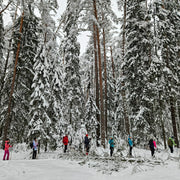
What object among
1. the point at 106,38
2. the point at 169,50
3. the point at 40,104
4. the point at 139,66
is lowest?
the point at 40,104

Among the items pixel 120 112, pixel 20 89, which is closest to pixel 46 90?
pixel 20 89

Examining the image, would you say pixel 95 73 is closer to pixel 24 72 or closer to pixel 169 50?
pixel 24 72

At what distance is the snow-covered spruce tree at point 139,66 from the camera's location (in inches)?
558

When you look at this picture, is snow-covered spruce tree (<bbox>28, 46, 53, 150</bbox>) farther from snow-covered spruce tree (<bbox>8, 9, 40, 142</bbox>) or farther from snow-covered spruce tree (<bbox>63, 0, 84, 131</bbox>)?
snow-covered spruce tree (<bbox>63, 0, 84, 131</bbox>)

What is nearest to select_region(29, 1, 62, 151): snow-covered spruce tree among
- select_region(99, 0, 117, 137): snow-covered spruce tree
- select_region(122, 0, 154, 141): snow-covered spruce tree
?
select_region(99, 0, 117, 137): snow-covered spruce tree

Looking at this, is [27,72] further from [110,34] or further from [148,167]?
[148,167]

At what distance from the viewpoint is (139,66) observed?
51.1ft

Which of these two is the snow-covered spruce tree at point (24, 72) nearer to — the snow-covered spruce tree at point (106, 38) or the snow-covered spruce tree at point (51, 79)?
the snow-covered spruce tree at point (51, 79)

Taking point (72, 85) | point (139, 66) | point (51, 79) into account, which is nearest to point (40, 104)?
point (51, 79)

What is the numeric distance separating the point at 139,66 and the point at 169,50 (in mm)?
5058

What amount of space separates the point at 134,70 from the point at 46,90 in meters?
8.19

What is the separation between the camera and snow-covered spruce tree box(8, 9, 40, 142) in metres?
15.9

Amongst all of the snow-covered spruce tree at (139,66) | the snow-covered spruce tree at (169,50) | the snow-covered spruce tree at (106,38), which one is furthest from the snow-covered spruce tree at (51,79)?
the snow-covered spruce tree at (169,50)

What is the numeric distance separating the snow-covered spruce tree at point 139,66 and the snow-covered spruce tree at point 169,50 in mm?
1731
